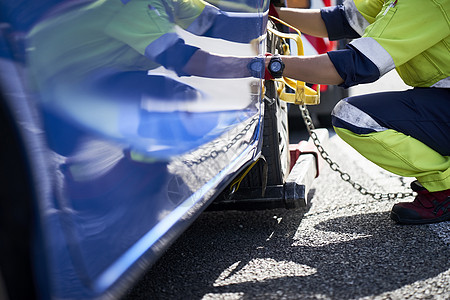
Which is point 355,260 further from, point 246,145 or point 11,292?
point 11,292

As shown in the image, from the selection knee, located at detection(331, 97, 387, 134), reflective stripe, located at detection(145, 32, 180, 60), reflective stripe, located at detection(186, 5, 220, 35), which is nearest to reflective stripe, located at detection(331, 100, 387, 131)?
knee, located at detection(331, 97, 387, 134)

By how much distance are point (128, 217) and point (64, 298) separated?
8.3 inches

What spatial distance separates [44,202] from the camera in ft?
2.76

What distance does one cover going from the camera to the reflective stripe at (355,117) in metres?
2.28

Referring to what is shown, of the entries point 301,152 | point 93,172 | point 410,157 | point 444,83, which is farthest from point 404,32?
point 93,172

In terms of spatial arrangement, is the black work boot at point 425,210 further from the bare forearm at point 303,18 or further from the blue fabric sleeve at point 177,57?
the blue fabric sleeve at point 177,57

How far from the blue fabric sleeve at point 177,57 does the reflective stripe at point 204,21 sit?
56 mm

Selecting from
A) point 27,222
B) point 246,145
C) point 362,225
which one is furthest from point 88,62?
point 362,225

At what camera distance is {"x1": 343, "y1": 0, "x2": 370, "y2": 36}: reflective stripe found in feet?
8.73

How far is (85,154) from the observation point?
36.2 inches

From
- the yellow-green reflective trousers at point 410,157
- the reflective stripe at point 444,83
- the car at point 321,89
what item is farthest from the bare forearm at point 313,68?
the car at point 321,89

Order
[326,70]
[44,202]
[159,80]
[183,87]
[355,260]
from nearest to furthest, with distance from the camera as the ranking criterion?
[44,202], [159,80], [183,87], [355,260], [326,70]

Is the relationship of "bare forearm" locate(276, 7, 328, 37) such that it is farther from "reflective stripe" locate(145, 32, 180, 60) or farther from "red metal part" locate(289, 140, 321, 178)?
"reflective stripe" locate(145, 32, 180, 60)

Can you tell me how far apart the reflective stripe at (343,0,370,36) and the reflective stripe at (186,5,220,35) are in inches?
48.9
